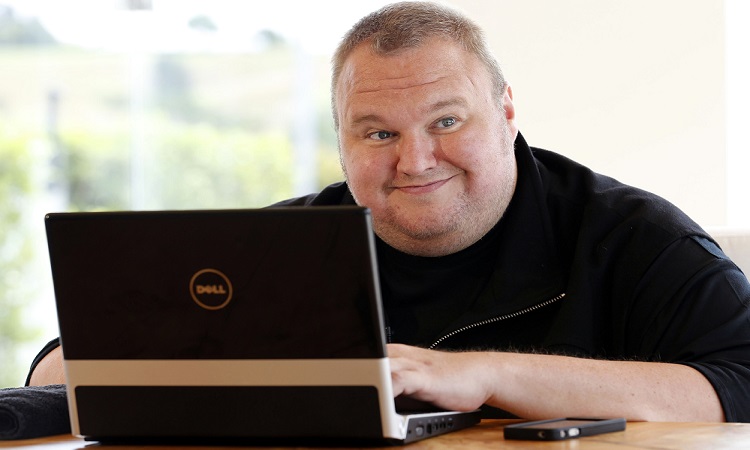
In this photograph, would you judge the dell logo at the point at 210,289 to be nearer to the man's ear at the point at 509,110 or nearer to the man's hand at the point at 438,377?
the man's hand at the point at 438,377

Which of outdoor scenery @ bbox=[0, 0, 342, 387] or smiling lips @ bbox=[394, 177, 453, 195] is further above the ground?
outdoor scenery @ bbox=[0, 0, 342, 387]

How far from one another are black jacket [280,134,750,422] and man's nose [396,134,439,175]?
0.66 ft

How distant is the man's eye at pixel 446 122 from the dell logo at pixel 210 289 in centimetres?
84

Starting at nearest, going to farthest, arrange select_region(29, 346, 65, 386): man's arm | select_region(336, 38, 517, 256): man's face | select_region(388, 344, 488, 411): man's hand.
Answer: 1. select_region(388, 344, 488, 411): man's hand
2. select_region(29, 346, 65, 386): man's arm
3. select_region(336, 38, 517, 256): man's face

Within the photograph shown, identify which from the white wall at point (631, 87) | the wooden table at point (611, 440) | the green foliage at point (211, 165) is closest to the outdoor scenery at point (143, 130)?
the green foliage at point (211, 165)

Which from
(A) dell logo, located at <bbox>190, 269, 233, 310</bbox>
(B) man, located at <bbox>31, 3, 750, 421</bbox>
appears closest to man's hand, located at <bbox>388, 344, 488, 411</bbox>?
(A) dell logo, located at <bbox>190, 269, 233, 310</bbox>

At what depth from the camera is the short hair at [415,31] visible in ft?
6.29

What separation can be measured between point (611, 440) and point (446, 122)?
0.83m

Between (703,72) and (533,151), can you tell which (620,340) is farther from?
(703,72)

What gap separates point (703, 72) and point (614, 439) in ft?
7.22

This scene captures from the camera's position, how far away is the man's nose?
186 cm

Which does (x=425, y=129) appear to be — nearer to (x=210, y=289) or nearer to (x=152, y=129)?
(x=210, y=289)

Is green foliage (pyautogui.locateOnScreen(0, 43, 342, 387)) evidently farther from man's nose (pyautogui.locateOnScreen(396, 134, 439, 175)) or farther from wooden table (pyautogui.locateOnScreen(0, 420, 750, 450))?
wooden table (pyautogui.locateOnScreen(0, 420, 750, 450))

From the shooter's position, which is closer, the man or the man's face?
the man
